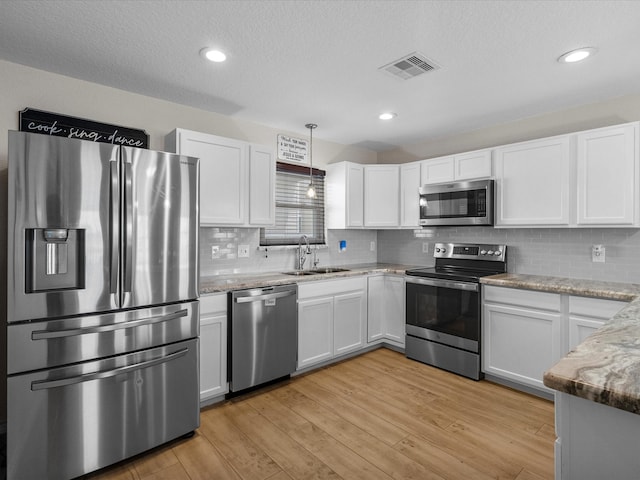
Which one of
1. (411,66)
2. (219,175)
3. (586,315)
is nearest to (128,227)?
(219,175)

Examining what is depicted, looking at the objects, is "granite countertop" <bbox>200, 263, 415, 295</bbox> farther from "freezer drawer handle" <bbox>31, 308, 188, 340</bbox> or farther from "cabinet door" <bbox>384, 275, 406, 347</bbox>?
"freezer drawer handle" <bbox>31, 308, 188, 340</bbox>

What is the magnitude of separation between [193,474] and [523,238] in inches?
134

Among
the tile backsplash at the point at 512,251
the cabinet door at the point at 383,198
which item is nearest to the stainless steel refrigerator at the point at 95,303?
the tile backsplash at the point at 512,251

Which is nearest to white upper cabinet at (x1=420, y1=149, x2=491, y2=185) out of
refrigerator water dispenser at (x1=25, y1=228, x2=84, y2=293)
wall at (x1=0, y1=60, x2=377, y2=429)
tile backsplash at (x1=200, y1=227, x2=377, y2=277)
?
tile backsplash at (x1=200, y1=227, x2=377, y2=277)

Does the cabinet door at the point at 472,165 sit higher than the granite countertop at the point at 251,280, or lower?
higher

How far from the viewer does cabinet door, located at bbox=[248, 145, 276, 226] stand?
10.8ft

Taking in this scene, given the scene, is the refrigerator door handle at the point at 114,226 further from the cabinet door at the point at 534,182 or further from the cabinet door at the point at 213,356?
the cabinet door at the point at 534,182

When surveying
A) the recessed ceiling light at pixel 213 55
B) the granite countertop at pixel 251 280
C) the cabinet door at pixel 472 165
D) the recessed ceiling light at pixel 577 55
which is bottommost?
the granite countertop at pixel 251 280

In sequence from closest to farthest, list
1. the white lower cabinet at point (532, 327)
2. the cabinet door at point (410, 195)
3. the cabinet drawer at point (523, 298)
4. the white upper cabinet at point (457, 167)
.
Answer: the white lower cabinet at point (532, 327) → the cabinet drawer at point (523, 298) → the white upper cabinet at point (457, 167) → the cabinet door at point (410, 195)

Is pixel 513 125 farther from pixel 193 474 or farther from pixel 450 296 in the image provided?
pixel 193 474

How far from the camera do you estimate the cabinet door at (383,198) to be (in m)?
4.33

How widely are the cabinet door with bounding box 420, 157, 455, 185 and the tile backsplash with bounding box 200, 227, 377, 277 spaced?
1144 millimetres

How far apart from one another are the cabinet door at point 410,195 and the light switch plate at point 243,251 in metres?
1.87

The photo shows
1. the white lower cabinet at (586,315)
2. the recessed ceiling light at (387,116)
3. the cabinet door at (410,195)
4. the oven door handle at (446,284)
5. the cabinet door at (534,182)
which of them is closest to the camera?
the white lower cabinet at (586,315)
